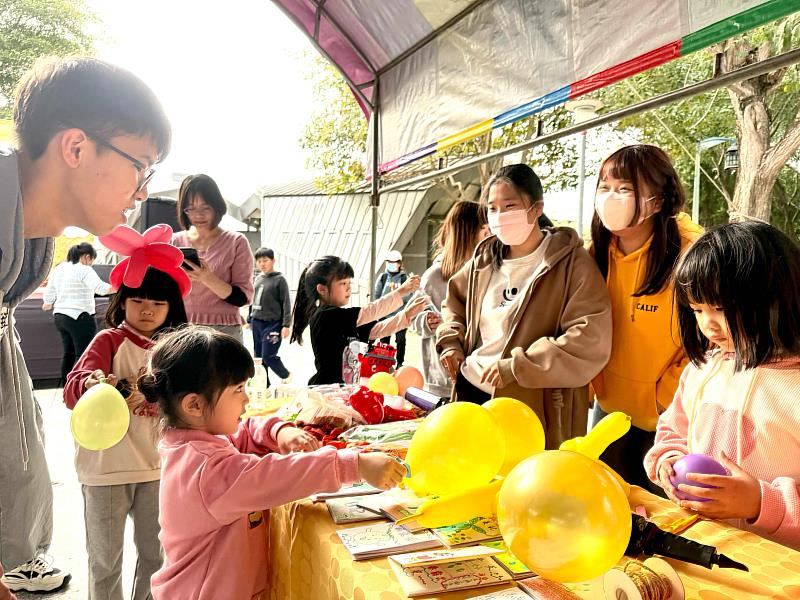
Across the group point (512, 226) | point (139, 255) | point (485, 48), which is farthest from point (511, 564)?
point (485, 48)

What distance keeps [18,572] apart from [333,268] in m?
2.05

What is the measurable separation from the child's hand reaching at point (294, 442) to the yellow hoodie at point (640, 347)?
3.89 feet

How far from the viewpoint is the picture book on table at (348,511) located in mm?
1312

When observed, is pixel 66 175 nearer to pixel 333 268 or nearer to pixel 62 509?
pixel 333 268

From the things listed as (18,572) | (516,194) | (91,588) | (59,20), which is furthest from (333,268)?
(59,20)

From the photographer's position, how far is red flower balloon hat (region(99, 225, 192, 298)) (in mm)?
2096

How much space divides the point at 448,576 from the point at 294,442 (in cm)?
Result: 70

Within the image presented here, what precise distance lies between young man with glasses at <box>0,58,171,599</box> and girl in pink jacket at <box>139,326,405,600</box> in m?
0.31

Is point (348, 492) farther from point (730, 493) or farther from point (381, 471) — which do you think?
point (730, 493)

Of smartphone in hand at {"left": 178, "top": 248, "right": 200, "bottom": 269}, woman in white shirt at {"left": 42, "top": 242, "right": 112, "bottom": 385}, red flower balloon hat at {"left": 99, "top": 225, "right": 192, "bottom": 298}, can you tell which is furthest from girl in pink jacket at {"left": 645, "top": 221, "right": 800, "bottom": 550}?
woman in white shirt at {"left": 42, "top": 242, "right": 112, "bottom": 385}

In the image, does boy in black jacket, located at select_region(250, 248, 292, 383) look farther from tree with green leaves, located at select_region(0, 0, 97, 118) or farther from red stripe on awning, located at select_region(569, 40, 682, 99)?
tree with green leaves, located at select_region(0, 0, 97, 118)

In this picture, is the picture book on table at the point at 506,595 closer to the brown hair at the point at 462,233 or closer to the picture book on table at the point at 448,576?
the picture book on table at the point at 448,576

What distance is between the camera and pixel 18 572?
2.54 m

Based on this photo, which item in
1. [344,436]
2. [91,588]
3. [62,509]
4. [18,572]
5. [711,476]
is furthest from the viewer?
[62,509]
